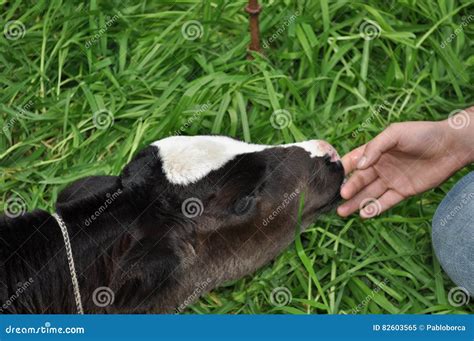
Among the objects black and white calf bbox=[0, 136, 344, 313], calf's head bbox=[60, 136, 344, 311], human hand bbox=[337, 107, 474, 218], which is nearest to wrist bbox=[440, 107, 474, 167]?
human hand bbox=[337, 107, 474, 218]

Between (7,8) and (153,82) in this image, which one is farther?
(7,8)

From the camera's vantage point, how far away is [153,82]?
5457mm

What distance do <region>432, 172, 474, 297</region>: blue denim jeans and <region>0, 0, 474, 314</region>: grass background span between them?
0.26 meters

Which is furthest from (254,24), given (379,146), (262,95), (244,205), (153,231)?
(153,231)

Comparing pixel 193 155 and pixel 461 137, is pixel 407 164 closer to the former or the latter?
pixel 461 137

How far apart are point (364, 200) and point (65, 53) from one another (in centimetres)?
217

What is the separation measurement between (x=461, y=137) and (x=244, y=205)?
1336mm

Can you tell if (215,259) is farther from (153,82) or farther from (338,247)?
(153,82)

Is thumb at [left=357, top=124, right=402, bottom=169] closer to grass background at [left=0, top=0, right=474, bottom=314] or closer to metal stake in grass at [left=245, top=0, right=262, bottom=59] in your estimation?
grass background at [left=0, top=0, right=474, bottom=314]

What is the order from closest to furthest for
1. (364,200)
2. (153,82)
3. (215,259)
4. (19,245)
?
(19,245) < (215,259) < (364,200) < (153,82)

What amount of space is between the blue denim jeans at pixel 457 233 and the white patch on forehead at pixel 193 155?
1077 mm

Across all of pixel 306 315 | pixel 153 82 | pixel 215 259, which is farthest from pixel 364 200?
pixel 153 82

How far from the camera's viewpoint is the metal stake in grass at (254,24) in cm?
520

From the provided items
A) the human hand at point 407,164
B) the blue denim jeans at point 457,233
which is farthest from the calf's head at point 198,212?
the blue denim jeans at point 457,233
